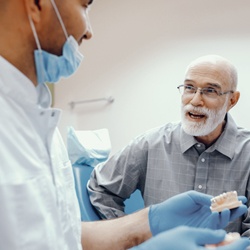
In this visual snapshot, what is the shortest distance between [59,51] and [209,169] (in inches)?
40.3

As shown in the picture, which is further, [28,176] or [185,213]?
[185,213]

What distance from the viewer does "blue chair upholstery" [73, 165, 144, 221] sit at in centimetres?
164

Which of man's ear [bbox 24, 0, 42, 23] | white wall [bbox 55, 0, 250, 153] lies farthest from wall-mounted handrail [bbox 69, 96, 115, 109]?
man's ear [bbox 24, 0, 42, 23]

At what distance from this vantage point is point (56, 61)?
0.81m

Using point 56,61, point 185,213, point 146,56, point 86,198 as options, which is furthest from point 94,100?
point 56,61

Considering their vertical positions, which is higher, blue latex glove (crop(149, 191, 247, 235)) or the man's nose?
the man's nose

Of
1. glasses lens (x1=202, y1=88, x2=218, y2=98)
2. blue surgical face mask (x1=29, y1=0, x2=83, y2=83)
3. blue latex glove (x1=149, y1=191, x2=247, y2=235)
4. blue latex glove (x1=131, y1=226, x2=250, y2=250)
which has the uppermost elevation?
blue surgical face mask (x1=29, y1=0, x2=83, y2=83)

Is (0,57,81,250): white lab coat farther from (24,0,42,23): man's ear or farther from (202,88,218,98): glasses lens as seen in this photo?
(202,88,218,98): glasses lens

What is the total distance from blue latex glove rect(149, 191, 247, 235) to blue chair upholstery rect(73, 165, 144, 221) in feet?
1.81

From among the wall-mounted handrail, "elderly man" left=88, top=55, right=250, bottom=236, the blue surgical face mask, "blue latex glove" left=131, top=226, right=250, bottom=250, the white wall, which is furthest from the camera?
the wall-mounted handrail

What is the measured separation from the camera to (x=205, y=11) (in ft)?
8.79

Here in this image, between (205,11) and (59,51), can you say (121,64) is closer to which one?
(205,11)

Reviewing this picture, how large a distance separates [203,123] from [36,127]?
102cm

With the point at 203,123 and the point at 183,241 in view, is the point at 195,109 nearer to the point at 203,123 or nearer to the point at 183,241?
the point at 203,123
